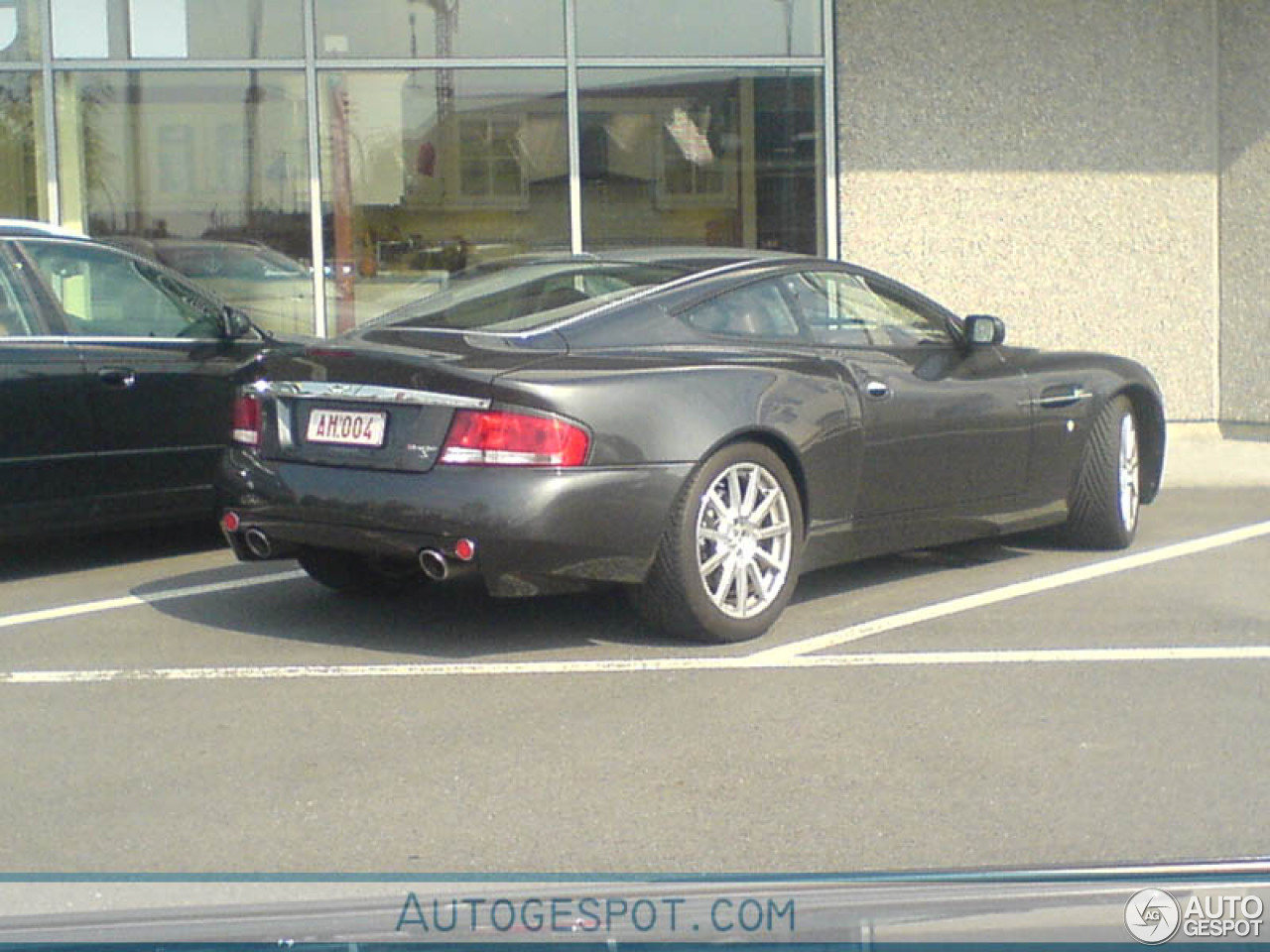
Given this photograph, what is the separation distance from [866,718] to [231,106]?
26.8ft

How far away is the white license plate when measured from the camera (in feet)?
19.7

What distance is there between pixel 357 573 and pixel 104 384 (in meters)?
1.55

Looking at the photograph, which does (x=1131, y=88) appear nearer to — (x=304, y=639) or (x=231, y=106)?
(x=231, y=106)

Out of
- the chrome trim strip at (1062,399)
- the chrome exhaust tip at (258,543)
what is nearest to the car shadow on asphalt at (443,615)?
the chrome exhaust tip at (258,543)

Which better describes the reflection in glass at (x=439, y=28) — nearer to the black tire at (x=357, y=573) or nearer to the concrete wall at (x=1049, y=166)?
the concrete wall at (x=1049, y=166)

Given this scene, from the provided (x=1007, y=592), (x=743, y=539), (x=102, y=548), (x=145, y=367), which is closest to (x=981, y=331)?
(x=1007, y=592)

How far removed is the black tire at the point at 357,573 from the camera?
22.5 feet

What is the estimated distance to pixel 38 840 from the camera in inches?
167

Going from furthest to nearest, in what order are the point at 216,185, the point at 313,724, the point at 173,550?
the point at 216,185, the point at 173,550, the point at 313,724

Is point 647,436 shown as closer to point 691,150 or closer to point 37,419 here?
point 37,419

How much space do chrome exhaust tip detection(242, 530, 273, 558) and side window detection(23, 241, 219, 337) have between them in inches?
72.8

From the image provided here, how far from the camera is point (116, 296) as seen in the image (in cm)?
802

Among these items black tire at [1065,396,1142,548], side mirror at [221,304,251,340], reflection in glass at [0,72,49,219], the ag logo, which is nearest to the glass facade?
reflection in glass at [0,72,49,219]

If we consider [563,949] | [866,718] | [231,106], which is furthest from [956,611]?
[231,106]
